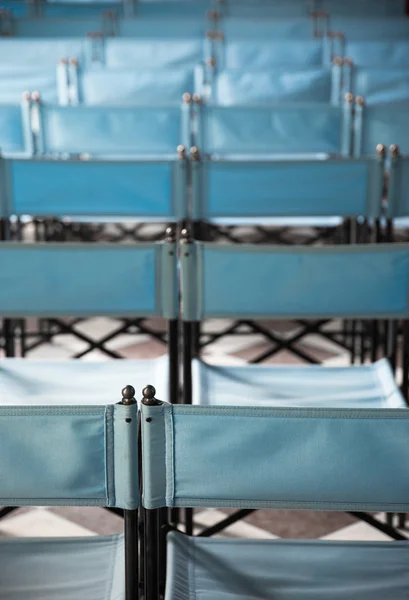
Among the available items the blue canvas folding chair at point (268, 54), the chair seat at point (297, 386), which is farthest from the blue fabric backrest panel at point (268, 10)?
the chair seat at point (297, 386)

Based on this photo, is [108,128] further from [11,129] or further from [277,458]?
[277,458]

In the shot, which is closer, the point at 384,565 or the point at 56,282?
the point at 384,565

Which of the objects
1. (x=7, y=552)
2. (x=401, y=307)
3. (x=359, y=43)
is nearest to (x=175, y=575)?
(x=7, y=552)

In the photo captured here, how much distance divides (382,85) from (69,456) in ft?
16.1

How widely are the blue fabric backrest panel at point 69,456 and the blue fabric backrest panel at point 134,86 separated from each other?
4.31 meters

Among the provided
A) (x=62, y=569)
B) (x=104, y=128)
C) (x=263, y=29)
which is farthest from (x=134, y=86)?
(x=62, y=569)

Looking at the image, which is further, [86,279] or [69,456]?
[86,279]

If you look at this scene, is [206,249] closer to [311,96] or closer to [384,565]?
[384,565]

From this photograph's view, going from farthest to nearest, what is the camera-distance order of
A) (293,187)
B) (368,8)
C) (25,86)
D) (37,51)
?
(368,8)
(37,51)
(25,86)
(293,187)

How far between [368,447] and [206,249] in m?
1.07

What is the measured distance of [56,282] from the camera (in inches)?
109

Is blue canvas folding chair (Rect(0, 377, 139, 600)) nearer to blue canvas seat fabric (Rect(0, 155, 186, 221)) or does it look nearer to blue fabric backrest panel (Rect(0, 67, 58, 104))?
blue canvas seat fabric (Rect(0, 155, 186, 221))

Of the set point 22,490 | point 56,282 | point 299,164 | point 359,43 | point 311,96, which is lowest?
point 22,490

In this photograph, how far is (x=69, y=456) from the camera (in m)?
1.72
